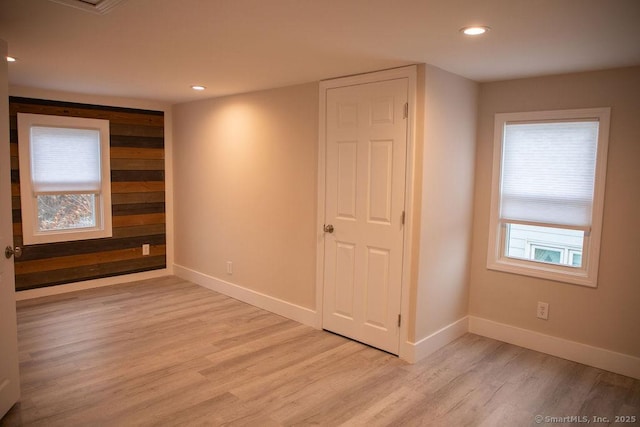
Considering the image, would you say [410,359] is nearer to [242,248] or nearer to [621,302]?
[621,302]

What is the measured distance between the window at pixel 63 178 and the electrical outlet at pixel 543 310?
4.64m

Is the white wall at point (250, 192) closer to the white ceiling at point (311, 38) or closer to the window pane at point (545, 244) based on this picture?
the white ceiling at point (311, 38)

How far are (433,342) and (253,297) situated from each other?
1.97 meters

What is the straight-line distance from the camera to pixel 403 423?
253cm

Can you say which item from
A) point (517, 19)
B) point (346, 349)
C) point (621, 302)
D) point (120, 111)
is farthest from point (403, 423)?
point (120, 111)

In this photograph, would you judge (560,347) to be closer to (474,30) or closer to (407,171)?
(407,171)

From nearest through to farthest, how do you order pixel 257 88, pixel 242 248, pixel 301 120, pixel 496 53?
pixel 496 53, pixel 301 120, pixel 257 88, pixel 242 248

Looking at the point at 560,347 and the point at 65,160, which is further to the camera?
the point at 65,160

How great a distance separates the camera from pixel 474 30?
7.64 ft

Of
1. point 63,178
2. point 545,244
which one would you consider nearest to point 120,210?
point 63,178

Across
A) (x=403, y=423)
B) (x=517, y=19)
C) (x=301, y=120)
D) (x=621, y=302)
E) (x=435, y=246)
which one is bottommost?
(x=403, y=423)

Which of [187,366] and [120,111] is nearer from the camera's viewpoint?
[187,366]

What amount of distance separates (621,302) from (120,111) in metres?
5.30

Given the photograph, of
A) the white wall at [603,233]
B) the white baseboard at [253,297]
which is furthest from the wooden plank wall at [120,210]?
the white wall at [603,233]
